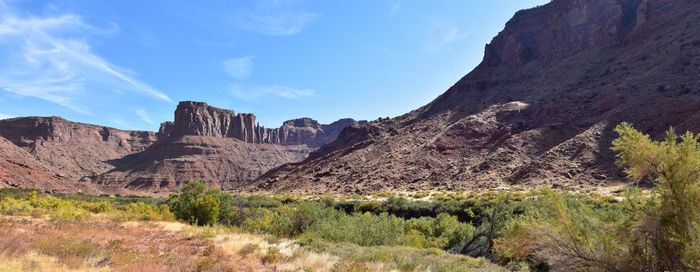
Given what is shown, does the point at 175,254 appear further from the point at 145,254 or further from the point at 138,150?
the point at 138,150

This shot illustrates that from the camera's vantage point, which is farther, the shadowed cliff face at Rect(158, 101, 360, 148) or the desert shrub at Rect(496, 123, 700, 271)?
the shadowed cliff face at Rect(158, 101, 360, 148)

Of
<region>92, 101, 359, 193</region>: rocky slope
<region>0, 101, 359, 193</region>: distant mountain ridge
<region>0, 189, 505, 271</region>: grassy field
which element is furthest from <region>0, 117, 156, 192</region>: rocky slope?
<region>0, 189, 505, 271</region>: grassy field

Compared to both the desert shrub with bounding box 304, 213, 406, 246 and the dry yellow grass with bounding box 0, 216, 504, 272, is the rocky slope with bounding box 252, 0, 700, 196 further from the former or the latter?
the dry yellow grass with bounding box 0, 216, 504, 272

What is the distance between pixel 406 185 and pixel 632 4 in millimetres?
67145

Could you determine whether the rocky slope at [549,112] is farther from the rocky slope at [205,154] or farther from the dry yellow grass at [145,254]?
the dry yellow grass at [145,254]

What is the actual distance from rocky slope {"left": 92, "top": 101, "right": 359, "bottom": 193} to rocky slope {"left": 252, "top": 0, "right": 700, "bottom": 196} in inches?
1159

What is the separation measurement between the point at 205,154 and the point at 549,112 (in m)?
99.4

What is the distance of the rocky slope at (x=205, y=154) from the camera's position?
8344 centimetres

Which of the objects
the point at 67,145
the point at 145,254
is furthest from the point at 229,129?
the point at 145,254

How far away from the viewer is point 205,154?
102812 mm

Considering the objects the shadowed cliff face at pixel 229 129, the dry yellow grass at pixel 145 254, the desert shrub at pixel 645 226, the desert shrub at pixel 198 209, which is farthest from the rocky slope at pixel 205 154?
the desert shrub at pixel 645 226

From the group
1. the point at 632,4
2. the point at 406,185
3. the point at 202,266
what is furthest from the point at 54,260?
the point at 632,4

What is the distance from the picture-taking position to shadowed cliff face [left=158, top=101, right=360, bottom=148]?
382 feet

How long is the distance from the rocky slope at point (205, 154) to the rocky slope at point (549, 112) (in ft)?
96.6
